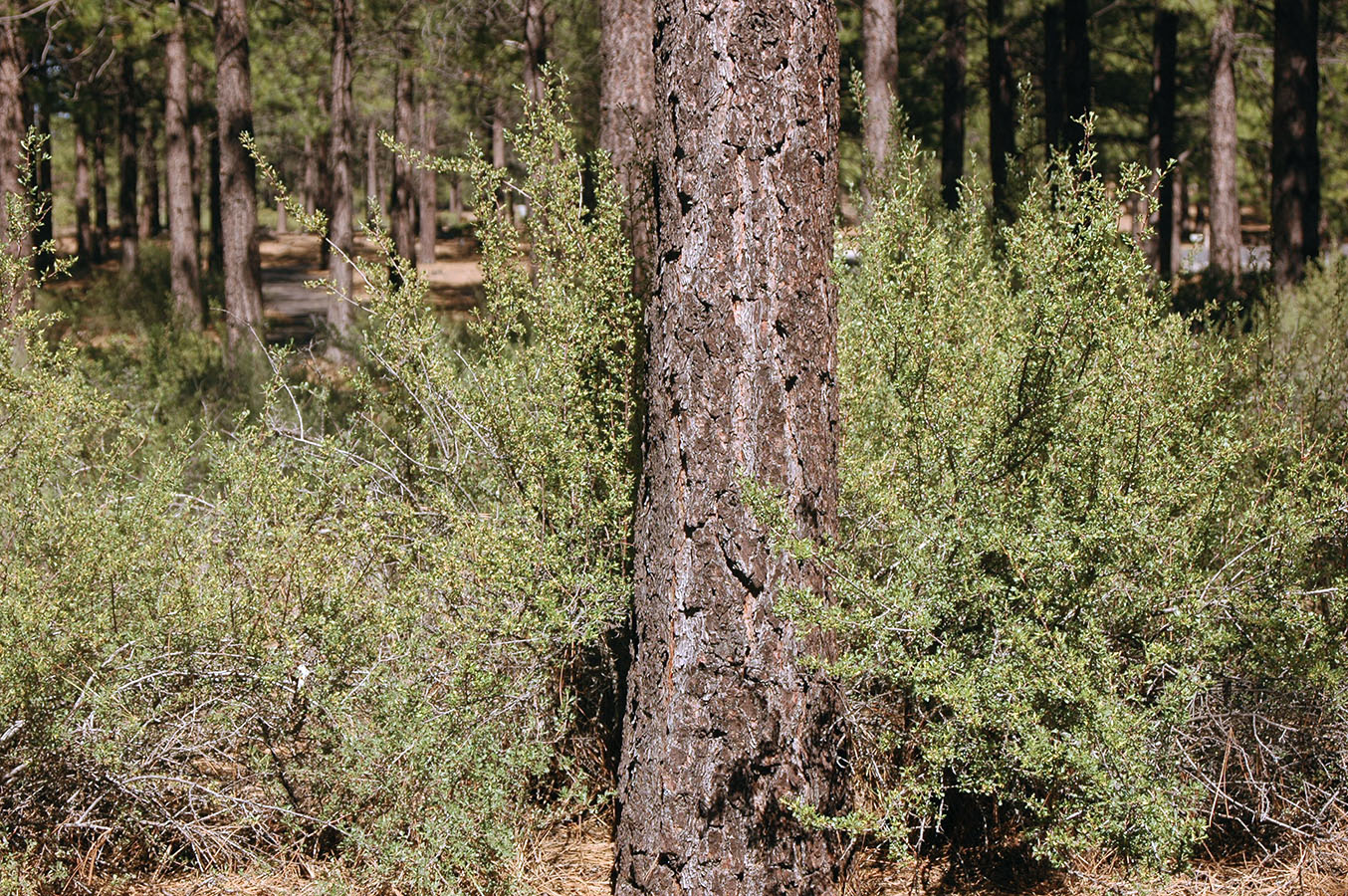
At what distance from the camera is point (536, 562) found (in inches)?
140

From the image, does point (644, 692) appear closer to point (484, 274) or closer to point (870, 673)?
point (870, 673)

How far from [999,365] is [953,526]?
64cm

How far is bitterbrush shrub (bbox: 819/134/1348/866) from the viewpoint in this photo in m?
2.95

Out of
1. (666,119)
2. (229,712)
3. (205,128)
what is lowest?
(229,712)

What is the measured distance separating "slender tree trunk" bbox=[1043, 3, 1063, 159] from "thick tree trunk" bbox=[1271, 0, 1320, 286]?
222 cm

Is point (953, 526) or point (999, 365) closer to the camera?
point (953, 526)

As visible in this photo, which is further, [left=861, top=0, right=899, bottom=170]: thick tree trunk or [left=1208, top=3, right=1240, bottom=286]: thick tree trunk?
[left=1208, top=3, right=1240, bottom=286]: thick tree trunk

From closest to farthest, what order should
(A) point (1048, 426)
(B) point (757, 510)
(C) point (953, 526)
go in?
(B) point (757, 510)
(C) point (953, 526)
(A) point (1048, 426)

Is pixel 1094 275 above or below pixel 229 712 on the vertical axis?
above

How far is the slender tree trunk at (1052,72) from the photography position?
42.3 feet

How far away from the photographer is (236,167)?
1098cm

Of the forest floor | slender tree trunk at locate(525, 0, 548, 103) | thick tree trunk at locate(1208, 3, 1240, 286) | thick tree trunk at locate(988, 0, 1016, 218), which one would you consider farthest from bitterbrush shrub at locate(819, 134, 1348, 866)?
thick tree trunk at locate(988, 0, 1016, 218)

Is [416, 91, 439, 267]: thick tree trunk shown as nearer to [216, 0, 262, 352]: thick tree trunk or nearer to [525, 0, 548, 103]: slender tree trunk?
[525, 0, 548, 103]: slender tree trunk

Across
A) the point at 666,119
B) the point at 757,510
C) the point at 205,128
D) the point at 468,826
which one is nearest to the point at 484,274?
the point at 666,119
